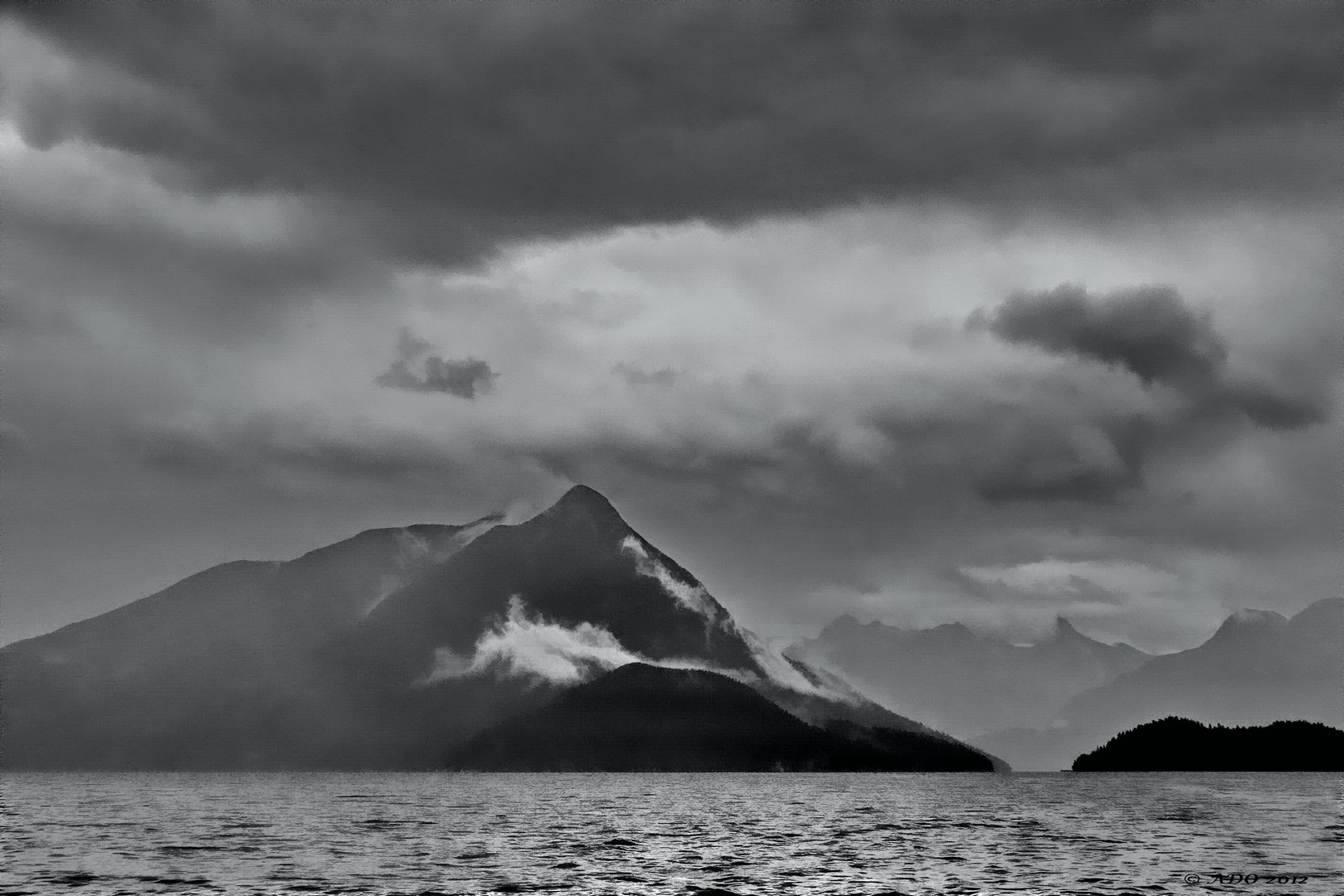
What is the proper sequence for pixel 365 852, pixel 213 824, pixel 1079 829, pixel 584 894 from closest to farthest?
1. pixel 584 894
2. pixel 365 852
3. pixel 1079 829
4. pixel 213 824

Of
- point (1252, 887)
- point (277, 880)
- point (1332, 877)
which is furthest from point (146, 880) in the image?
point (1332, 877)

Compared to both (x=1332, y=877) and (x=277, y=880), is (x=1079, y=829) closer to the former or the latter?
(x=1332, y=877)

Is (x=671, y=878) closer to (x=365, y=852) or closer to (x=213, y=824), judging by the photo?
(x=365, y=852)

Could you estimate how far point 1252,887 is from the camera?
10000cm

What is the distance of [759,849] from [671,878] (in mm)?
33424

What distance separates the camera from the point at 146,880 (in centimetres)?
10481

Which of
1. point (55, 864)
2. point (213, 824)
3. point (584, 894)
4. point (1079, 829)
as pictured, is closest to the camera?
point (584, 894)

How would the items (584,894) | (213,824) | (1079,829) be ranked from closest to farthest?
(584,894), (1079,829), (213,824)

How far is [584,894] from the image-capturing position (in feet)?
317

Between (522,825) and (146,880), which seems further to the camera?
(522,825)

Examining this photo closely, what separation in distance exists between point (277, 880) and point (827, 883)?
43914 millimetres

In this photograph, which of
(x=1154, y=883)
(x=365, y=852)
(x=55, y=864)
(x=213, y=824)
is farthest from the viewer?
(x=213, y=824)

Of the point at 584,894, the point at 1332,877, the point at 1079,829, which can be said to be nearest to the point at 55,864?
the point at 584,894

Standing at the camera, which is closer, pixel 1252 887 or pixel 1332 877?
pixel 1252 887
